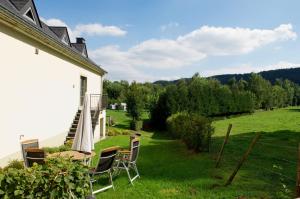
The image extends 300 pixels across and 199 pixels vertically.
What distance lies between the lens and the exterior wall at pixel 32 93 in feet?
30.6

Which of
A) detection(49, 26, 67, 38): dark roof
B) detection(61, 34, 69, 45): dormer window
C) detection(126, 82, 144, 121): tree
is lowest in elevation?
detection(126, 82, 144, 121): tree

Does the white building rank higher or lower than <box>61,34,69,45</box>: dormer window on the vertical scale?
lower

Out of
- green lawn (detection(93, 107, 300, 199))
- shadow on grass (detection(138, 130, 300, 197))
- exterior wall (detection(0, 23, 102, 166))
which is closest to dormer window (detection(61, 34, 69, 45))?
exterior wall (detection(0, 23, 102, 166))

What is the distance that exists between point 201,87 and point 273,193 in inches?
1074

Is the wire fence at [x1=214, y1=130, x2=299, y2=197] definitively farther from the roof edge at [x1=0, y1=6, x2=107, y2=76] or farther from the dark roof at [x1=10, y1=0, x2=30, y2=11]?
the dark roof at [x1=10, y1=0, x2=30, y2=11]

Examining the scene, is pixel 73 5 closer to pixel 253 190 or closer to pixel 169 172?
pixel 169 172

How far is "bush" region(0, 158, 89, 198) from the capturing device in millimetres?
4287

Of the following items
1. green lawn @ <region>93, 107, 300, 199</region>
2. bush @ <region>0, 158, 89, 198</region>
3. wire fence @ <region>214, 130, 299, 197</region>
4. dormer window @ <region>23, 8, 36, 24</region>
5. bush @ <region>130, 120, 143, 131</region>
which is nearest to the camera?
bush @ <region>0, 158, 89, 198</region>

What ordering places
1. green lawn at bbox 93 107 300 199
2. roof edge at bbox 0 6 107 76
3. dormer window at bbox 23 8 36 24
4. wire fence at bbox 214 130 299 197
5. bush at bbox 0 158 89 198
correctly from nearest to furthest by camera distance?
1. bush at bbox 0 158 89 198
2. green lawn at bbox 93 107 300 199
3. roof edge at bbox 0 6 107 76
4. wire fence at bbox 214 130 299 197
5. dormer window at bbox 23 8 36 24

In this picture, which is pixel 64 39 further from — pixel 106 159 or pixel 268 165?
pixel 268 165

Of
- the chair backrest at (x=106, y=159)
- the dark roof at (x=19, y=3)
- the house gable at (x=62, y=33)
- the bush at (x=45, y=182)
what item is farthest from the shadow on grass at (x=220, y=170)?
the house gable at (x=62, y=33)

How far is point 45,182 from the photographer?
4367mm

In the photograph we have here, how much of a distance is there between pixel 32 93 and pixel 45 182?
7.81 m

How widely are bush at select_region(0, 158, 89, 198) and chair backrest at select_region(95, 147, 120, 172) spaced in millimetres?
2415
